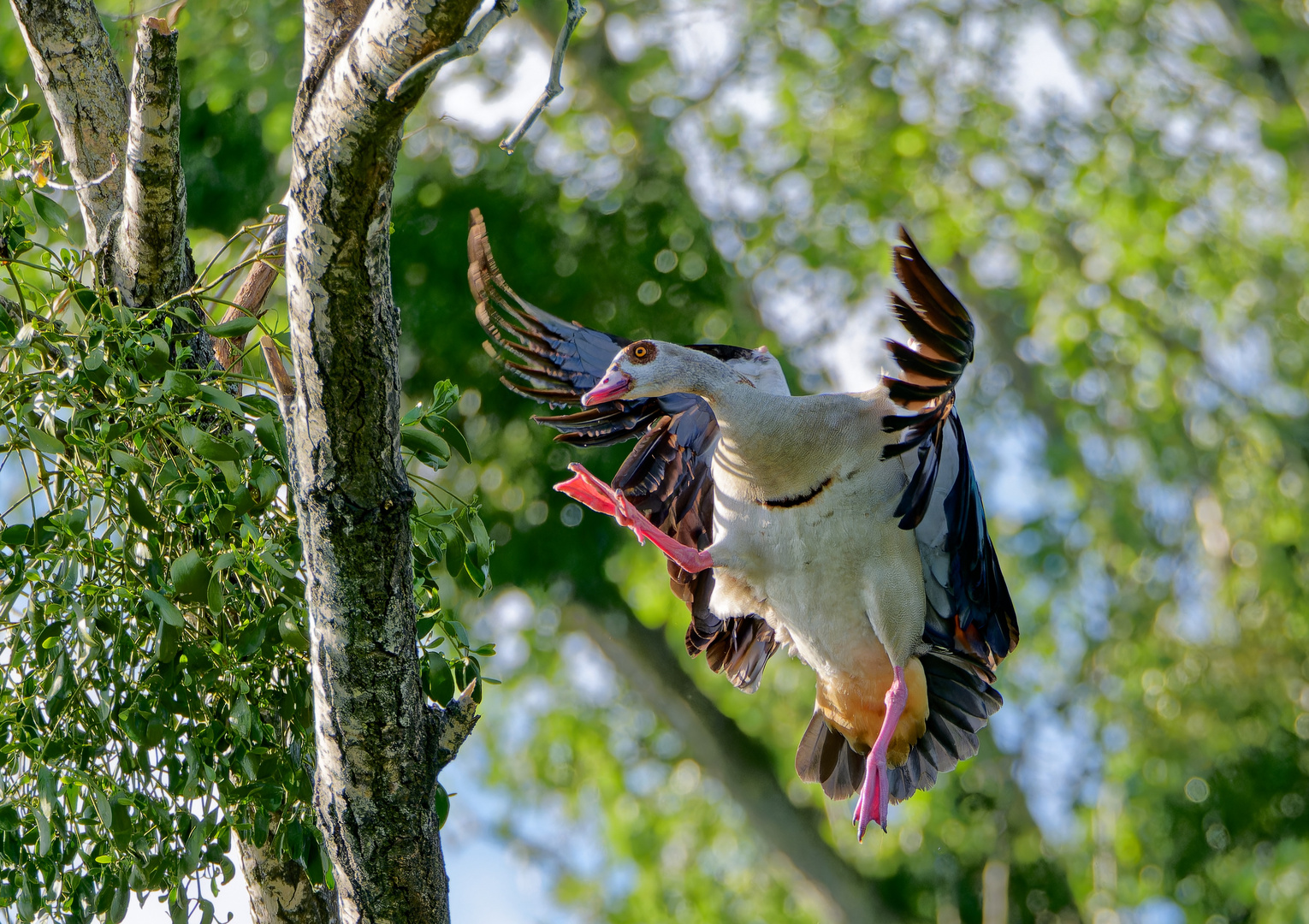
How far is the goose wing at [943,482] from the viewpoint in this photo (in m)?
1.83

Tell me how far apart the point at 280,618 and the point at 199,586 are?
13 cm

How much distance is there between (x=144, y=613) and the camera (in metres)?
1.87

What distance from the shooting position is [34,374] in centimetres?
184

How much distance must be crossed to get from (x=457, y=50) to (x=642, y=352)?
922mm

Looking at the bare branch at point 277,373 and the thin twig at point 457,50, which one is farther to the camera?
the bare branch at point 277,373

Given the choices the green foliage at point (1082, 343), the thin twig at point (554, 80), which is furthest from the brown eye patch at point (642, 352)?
the green foliage at point (1082, 343)

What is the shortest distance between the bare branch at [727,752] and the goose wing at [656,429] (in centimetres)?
318

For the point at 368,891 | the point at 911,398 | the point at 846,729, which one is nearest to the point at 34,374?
the point at 368,891

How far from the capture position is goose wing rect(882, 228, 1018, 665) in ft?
6.02

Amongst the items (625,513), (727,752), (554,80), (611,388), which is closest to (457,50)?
(554,80)

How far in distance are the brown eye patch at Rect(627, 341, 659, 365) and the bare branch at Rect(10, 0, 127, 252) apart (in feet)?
2.99

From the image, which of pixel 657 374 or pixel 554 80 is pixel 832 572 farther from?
pixel 554 80

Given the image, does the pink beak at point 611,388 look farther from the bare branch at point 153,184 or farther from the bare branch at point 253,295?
the bare branch at point 153,184

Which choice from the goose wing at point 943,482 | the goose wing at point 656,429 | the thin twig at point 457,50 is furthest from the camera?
the goose wing at point 656,429
